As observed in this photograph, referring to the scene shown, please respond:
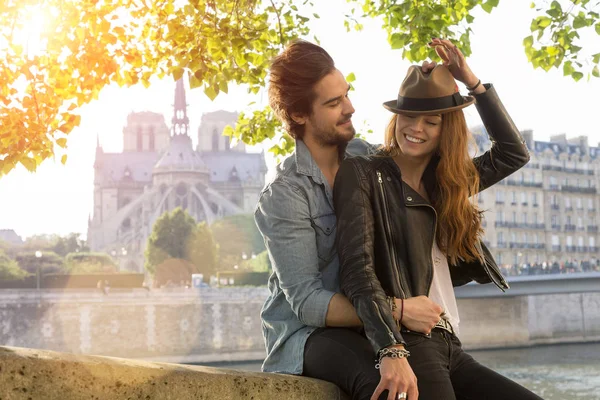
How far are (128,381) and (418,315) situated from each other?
723mm

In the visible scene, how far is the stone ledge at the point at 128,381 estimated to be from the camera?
5.80ft

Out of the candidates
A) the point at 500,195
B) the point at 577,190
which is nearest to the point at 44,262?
the point at 500,195

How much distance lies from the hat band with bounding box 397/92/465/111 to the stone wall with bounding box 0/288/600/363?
95.8ft

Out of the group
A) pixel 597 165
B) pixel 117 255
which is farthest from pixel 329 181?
pixel 117 255

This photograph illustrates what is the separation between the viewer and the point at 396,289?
2279 millimetres

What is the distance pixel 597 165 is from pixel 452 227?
183 feet

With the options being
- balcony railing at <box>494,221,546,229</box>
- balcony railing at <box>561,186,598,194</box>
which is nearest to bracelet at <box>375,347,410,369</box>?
balcony railing at <box>494,221,546,229</box>

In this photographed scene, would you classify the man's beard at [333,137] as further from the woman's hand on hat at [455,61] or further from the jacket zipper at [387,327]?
the jacket zipper at [387,327]

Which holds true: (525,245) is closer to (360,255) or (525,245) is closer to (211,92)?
(211,92)

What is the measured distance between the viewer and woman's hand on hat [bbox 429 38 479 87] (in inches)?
99.0

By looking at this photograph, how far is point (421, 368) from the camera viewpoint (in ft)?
7.13

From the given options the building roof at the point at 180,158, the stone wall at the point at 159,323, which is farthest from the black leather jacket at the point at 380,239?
the building roof at the point at 180,158

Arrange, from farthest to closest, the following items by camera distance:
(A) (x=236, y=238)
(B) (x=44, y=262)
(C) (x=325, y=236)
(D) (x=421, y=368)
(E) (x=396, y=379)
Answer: (A) (x=236, y=238), (B) (x=44, y=262), (C) (x=325, y=236), (D) (x=421, y=368), (E) (x=396, y=379)

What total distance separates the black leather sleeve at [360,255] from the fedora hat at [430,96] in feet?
0.81
